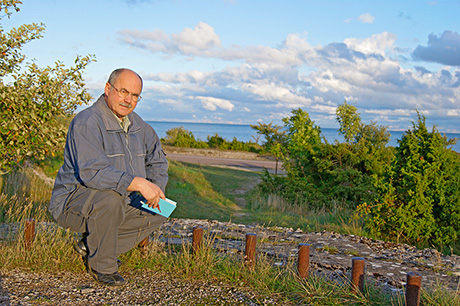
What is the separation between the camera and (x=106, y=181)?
377cm

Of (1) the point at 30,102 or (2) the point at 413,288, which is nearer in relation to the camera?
(2) the point at 413,288

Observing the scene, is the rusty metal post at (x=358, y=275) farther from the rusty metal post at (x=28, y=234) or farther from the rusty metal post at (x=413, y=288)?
the rusty metal post at (x=28, y=234)

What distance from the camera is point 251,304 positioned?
3.70 m

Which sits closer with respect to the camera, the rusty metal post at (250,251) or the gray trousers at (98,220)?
the gray trousers at (98,220)

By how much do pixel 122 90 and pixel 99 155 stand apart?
0.71m

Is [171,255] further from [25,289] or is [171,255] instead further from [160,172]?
[25,289]

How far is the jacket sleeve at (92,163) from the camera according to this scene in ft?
12.4

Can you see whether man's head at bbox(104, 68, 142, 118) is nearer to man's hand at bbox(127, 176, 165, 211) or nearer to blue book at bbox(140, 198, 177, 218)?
man's hand at bbox(127, 176, 165, 211)

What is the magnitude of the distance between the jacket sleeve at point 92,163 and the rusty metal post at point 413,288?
8.23 ft

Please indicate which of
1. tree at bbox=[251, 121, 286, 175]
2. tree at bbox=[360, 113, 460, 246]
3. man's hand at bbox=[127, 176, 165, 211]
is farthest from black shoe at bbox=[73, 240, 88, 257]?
tree at bbox=[251, 121, 286, 175]

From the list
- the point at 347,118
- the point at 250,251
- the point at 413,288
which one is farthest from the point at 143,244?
the point at 347,118

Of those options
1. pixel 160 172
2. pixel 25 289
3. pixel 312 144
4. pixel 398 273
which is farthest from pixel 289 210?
pixel 25 289

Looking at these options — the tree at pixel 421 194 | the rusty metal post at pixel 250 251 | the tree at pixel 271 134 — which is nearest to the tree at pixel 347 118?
the tree at pixel 271 134

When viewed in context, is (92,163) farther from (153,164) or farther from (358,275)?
(358,275)
